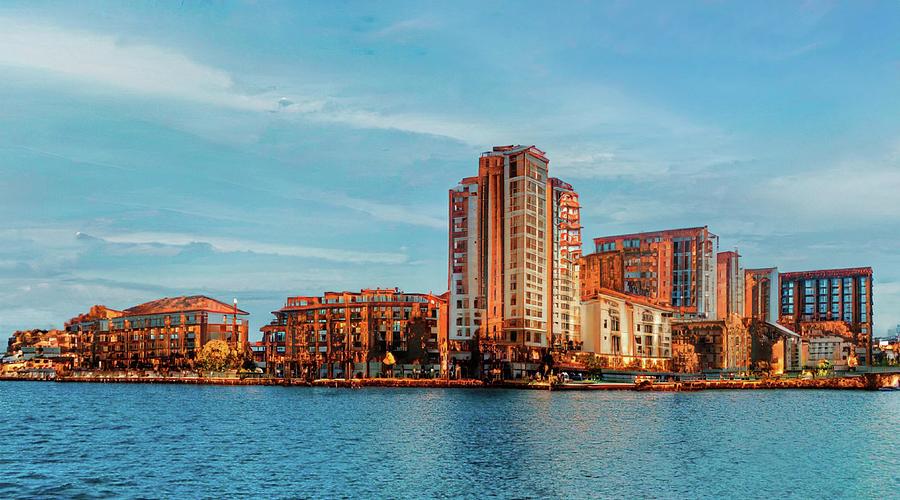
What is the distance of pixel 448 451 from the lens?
80312 mm

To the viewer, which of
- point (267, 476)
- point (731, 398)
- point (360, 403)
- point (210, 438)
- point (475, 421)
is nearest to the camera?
point (267, 476)

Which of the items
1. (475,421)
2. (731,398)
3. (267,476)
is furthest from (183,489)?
(731,398)

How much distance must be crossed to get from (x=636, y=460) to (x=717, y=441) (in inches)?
726

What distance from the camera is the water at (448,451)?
6197cm

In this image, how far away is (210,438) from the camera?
9081 cm

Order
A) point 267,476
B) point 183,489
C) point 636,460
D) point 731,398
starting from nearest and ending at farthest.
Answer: point 183,489
point 267,476
point 636,460
point 731,398

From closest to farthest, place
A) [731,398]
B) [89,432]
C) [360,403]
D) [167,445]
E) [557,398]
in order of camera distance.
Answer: [167,445]
[89,432]
[360,403]
[557,398]
[731,398]

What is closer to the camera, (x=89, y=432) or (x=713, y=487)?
(x=713, y=487)

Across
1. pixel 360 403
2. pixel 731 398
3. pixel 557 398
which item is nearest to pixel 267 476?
pixel 360 403

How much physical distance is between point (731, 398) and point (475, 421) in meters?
80.8

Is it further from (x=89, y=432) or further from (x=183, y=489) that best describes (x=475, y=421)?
(x=183, y=489)

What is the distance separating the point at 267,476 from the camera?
6619cm

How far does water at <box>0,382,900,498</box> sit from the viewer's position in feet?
203

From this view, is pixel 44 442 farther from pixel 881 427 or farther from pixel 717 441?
pixel 881 427
